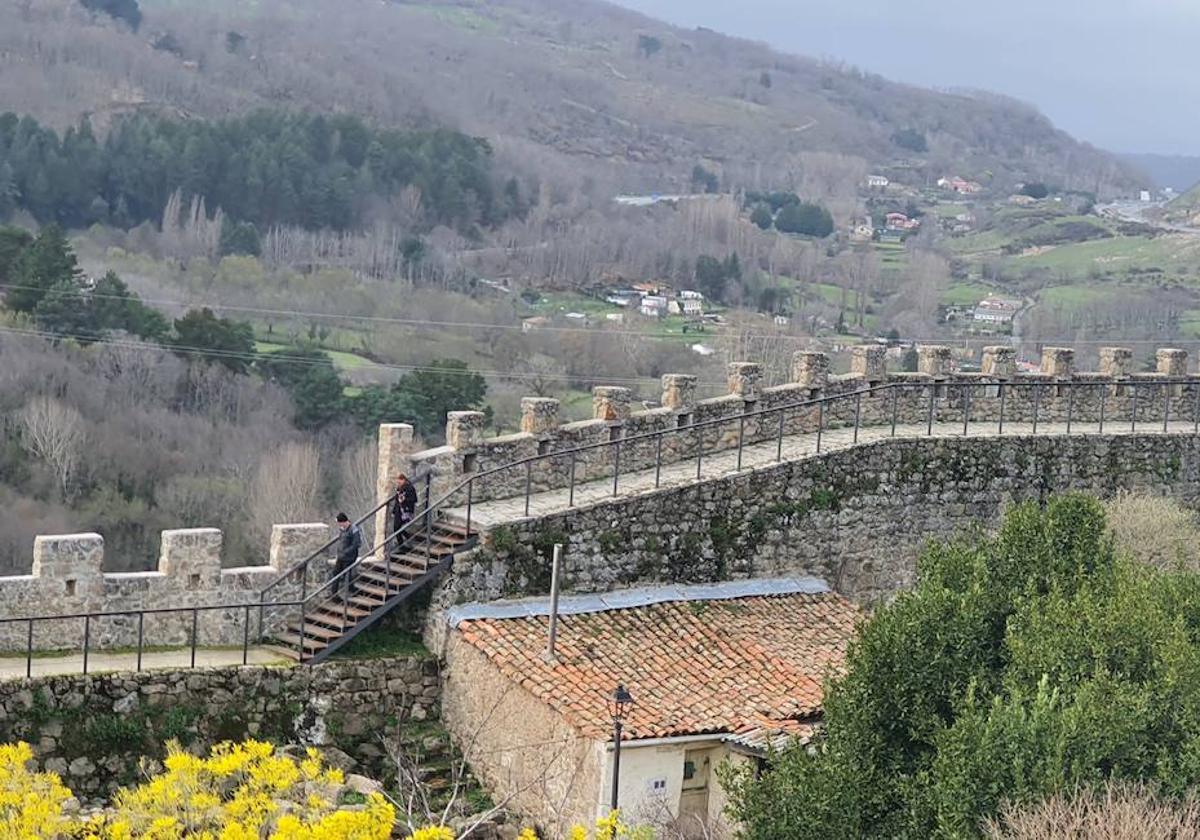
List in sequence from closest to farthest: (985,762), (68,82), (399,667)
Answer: (985,762), (399,667), (68,82)

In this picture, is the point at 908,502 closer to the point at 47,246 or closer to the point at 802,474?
the point at 802,474

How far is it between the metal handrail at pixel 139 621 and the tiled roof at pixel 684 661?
222 centimetres

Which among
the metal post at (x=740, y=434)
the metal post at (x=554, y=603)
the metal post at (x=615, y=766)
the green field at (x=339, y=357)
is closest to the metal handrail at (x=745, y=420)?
the metal post at (x=740, y=434)

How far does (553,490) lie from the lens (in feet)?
73.5

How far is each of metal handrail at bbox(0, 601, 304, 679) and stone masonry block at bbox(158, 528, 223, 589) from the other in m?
0.29

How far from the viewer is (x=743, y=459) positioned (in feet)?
76.7

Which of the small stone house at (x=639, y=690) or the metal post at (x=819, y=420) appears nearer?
the small stone house at (x=639, y=690)

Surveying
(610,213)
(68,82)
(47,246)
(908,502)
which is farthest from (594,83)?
(908,502)

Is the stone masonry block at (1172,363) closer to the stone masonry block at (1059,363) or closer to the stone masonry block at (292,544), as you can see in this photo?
the stone masonry block at (1059,363)

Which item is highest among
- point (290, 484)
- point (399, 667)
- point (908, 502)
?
point (908, 502)

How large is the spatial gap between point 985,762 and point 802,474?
25.8 ft

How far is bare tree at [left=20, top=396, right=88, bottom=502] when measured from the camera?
60.6 metres

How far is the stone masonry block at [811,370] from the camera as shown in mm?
24875

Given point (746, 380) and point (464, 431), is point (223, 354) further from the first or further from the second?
point (464, 431)
